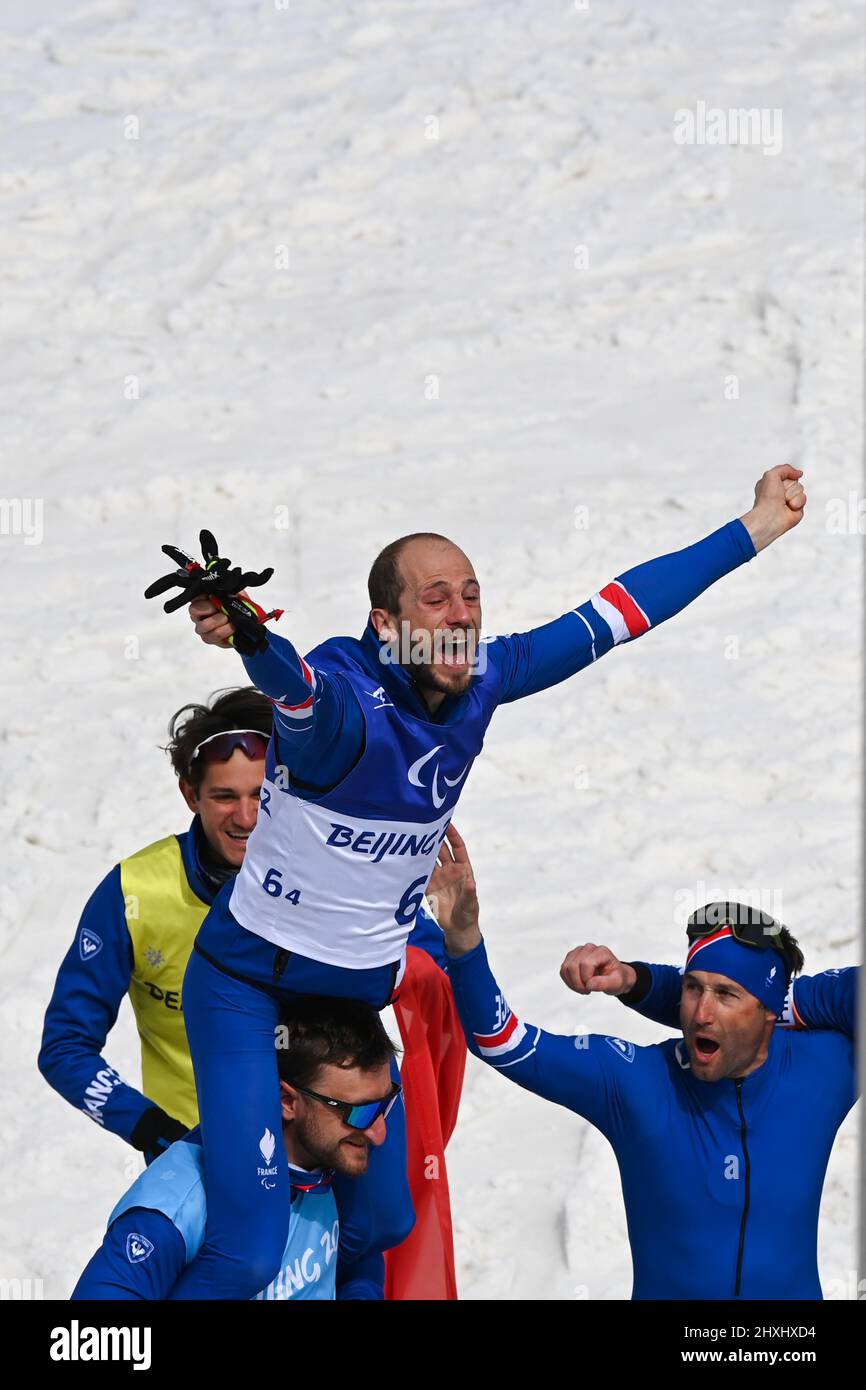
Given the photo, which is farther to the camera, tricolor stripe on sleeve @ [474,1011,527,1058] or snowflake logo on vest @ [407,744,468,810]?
tricolor stripe on sleeve @ [474,1011,527,1058]

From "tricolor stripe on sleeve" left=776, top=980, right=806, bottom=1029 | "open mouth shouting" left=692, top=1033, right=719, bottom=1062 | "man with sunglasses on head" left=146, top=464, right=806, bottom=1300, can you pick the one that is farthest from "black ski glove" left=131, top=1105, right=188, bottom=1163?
"tricolor stripe on sleeve" left=776, top=980, right=806, bottom=1029

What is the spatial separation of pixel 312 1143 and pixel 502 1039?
0.49 meters

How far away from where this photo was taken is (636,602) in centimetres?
468

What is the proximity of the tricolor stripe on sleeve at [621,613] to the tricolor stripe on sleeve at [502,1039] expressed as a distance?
3.01ft

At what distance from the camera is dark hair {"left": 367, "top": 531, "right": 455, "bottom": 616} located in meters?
4.32

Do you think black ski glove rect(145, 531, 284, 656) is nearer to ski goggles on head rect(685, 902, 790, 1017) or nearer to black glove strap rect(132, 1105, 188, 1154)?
ski goggles on head rect(685, 902, 790, 1017)

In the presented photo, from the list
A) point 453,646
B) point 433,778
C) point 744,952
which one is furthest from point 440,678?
point 744,952

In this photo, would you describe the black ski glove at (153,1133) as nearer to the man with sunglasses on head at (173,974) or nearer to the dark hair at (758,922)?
the man with sunglasses on head at (173,974)

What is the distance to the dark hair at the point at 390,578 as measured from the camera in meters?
4.32

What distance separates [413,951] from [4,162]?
929cm

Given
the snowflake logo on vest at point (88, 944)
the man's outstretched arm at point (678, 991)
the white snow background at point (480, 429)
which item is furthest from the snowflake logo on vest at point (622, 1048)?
the white snow background at point (480, 429)

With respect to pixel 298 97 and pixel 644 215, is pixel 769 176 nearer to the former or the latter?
pixel 644 215

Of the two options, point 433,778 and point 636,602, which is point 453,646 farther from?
point 636,602

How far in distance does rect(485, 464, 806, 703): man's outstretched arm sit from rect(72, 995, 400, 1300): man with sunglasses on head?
84 centimetres
